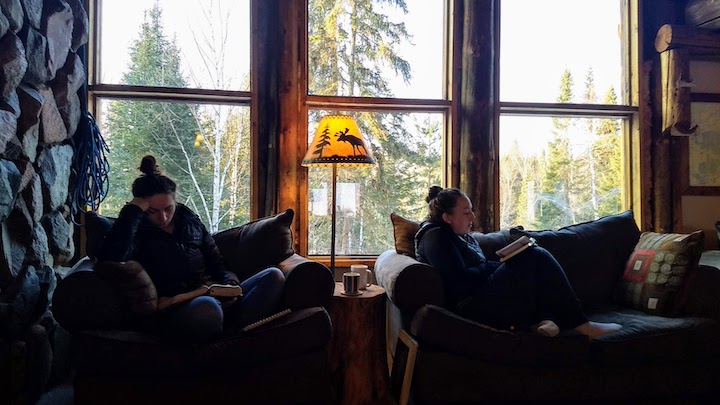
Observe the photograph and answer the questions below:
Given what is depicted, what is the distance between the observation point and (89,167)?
3.06 metres

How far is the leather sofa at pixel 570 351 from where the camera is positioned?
2150 mm

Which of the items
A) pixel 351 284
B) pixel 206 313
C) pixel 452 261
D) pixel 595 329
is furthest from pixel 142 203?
pixel 595 329

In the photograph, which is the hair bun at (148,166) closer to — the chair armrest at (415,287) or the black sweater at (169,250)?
the black sweater at (169,250)

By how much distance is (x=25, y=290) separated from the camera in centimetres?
232

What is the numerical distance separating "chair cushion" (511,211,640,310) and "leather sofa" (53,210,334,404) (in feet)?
4.80

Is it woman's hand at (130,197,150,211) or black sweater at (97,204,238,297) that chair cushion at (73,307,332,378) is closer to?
black sweater at (97,204,238,297)

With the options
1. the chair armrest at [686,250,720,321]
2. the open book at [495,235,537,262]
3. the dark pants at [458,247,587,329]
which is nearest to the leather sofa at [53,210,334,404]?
the dark pants at [458,247,587,329]

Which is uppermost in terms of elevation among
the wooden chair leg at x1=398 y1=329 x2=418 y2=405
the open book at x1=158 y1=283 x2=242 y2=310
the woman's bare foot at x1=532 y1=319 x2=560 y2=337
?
the open book at x1=158 y1=283 x2=242 y2=310

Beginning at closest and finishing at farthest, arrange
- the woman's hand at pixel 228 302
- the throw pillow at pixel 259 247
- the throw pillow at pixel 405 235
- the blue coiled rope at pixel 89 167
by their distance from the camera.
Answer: the woman's hand at pixel 228 302
the throw pillow at pixel 259 247
the throw pillow at pixel 405 235
the blue coiled rope at pixel 89 167

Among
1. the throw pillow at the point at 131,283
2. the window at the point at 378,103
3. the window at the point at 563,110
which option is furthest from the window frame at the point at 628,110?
the throw pillow at the point at 131,283

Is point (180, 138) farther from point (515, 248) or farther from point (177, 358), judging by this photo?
point (515, 248)

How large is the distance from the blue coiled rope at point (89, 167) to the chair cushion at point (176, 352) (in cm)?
135

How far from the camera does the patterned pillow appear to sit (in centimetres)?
242

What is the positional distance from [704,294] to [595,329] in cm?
64
